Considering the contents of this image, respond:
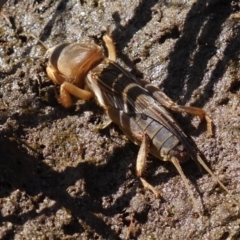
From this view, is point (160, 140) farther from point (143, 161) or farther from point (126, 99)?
point (126, 99)

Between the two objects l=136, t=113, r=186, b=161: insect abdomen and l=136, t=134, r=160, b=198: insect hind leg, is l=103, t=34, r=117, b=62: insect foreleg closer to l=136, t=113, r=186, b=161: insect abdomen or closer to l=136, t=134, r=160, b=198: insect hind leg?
l=136, t=113, r=186, b=161: insect abdomen

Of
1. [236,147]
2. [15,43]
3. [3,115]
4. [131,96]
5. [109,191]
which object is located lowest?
[236,147]

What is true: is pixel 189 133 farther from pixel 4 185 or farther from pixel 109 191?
pixel 4 185

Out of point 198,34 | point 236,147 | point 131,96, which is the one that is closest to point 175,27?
point 198,34

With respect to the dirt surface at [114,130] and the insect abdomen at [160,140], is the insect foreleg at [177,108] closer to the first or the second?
the dirt surface at [114,130]

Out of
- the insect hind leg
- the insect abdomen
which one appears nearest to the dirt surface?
the insect hind leg

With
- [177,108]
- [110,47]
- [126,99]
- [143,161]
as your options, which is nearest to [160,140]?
[143,161]
